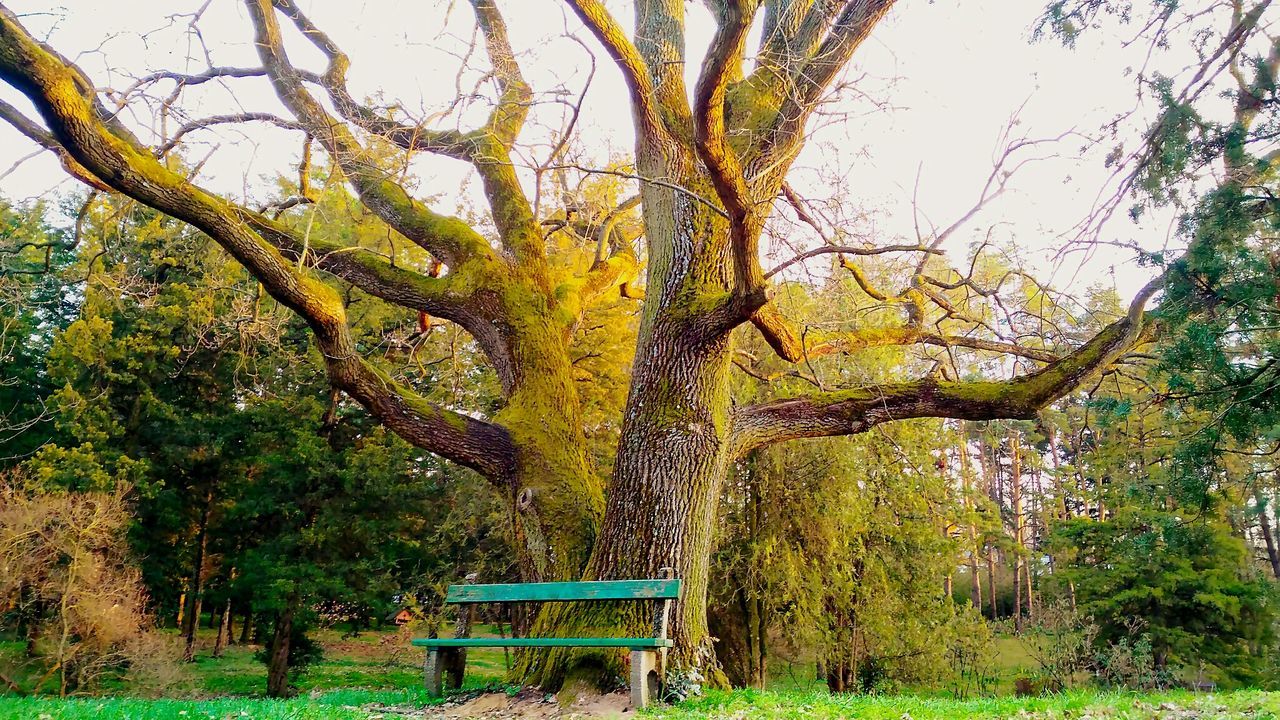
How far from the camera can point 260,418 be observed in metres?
20.9

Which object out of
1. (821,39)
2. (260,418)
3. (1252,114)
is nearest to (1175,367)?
(1252,114)

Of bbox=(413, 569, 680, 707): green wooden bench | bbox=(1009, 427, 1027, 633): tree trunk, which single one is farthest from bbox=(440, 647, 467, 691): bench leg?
bbox=(1009, 427, 1027, 633): tree trunk

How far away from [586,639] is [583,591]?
20.1 inches

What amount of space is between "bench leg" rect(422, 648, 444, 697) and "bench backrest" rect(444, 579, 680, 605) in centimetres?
58

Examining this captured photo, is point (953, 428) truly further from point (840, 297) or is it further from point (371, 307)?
point (371, 307)

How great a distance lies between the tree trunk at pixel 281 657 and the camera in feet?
60.6

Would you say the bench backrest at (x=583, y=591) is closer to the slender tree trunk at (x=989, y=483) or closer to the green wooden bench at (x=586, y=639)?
the green wooden bench at (x=586, y=639)

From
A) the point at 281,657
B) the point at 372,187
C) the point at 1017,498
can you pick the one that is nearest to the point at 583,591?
the point at 372,187

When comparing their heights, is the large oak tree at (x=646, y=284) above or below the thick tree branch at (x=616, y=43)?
below

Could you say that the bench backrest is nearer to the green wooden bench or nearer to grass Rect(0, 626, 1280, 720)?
the green wooden bench

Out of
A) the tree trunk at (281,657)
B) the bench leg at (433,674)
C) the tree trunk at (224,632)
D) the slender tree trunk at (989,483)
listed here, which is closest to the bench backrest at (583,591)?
the bench leg at (433,674)

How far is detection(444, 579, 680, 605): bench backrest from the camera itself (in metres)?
5.29

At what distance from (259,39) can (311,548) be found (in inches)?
592

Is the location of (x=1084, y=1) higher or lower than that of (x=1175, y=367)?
higher
